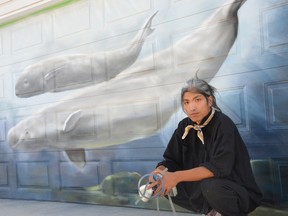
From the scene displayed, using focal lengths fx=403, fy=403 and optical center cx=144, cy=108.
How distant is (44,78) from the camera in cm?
461

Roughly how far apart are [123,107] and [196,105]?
176 centimetres

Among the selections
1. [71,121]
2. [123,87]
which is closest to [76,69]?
[71,121]

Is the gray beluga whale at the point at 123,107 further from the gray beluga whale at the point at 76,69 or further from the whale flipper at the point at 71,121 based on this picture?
the gray beluga whale at the point at 76,69

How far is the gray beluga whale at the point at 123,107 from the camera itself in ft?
10.7

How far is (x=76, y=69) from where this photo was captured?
4.30 metres

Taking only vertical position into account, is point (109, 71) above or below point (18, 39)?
below

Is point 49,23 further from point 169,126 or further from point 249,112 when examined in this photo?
point 249,112

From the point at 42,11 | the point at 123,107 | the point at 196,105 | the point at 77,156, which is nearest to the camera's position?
the point at 196,105

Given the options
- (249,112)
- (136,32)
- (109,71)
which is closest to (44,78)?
(109,71)

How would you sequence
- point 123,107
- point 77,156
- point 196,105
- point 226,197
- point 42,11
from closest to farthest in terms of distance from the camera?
point 226,197 → point 196,105 → point 123,107 → point 77,156 → point 42,11

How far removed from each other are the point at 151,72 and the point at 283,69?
1231 millimetres

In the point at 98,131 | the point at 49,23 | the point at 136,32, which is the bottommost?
the point at 98,131

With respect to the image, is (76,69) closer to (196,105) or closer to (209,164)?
(196,105)

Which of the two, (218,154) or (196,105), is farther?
(196,105)
